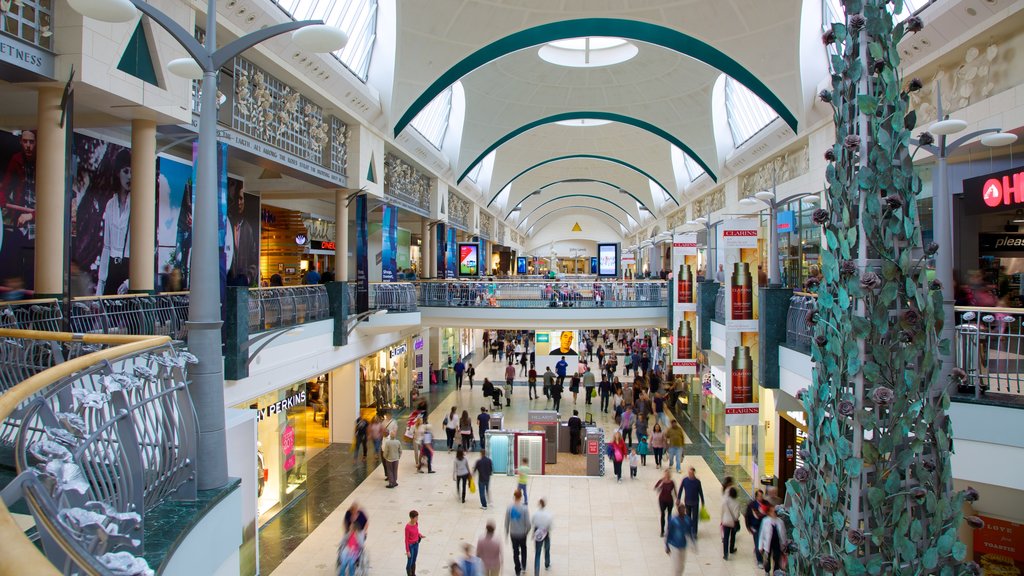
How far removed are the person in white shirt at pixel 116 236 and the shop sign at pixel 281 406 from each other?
360 centimetres

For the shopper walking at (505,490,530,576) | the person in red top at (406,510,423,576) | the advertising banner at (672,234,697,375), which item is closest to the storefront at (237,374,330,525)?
the person in red top at (406,510,423,576)

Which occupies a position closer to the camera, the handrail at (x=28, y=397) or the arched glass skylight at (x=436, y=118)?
the handrail at (x=28, y=397)

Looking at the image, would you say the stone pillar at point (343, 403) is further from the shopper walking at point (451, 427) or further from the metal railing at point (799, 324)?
the metal railing at point (799, 324)

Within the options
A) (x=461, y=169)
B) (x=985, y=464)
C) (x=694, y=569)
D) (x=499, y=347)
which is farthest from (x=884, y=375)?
(x=499, y=347)

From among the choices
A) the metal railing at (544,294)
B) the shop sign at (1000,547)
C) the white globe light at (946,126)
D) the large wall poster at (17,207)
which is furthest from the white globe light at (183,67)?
the metal railing at (544,294)

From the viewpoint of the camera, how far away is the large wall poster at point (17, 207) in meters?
8.87

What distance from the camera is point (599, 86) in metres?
28.3

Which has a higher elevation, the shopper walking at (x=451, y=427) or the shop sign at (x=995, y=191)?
the shop sign at (x=995, y=191)

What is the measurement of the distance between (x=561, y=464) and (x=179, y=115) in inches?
422

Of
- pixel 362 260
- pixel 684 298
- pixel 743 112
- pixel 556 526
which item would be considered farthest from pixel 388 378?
pixel 743 112

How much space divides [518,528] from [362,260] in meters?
8.94

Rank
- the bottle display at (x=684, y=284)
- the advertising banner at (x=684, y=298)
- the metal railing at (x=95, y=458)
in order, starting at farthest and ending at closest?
the bottle display at (x=684, y=284) → the advertising banner at (x=684, y=298) → the metal railing at (x=95, y=458)

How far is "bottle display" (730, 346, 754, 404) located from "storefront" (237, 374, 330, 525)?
8.22m

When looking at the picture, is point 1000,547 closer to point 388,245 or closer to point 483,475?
point 483,475
